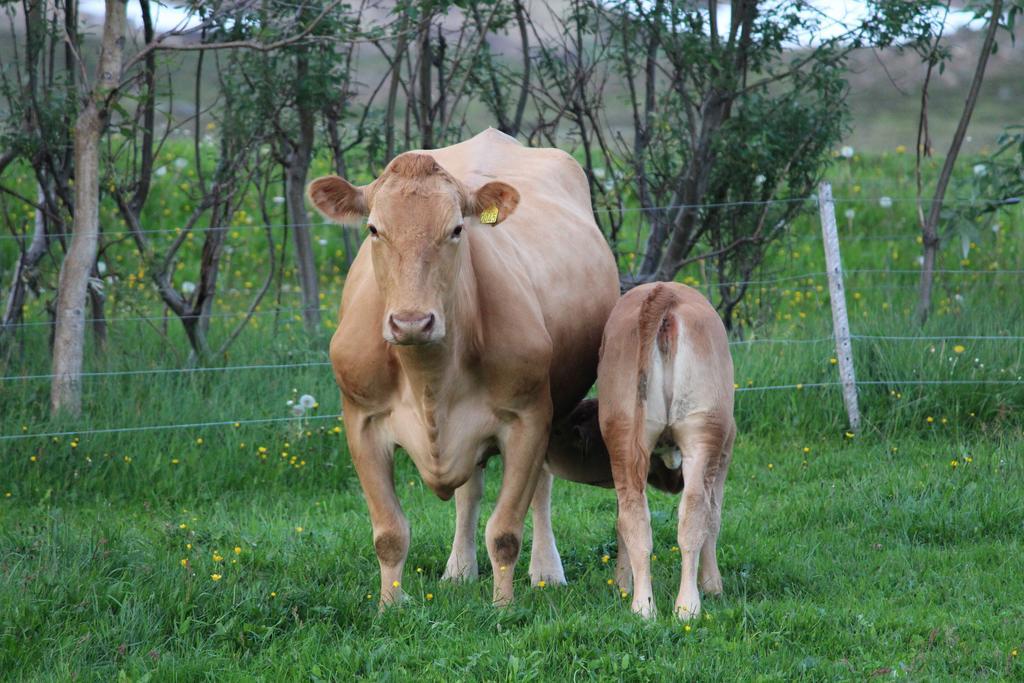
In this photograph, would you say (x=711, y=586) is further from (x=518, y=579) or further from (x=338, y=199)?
(x=338, y=199)

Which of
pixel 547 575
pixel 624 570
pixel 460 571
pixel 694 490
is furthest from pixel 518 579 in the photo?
pixel 694 490

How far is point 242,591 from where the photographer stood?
5.02 meters

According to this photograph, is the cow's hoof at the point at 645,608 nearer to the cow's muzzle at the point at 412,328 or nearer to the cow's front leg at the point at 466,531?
the cow's front leg at the point at 466,531

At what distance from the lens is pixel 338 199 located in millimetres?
5121

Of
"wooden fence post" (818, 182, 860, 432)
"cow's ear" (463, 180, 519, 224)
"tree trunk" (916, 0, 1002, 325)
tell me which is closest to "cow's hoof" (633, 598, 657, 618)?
"cow's ear" (463, 180, 519, 224)

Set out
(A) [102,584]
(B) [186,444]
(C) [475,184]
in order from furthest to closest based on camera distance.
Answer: (B) [186,444], (C) [475,184], (A) [102,584]

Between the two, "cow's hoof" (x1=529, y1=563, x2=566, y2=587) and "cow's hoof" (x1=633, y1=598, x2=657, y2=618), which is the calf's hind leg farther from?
"cow's hoof" (x1=529, y1=563, x2=566, y2=587)

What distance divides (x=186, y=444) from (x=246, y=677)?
11.4 ft

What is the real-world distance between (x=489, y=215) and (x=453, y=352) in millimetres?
582

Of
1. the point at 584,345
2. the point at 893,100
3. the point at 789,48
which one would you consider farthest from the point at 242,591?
the point at 893,100

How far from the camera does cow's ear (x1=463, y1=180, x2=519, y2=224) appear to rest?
5086mm

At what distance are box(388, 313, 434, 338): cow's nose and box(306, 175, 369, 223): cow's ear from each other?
2.66ft

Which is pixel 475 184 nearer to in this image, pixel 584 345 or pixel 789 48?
pixel 584 345

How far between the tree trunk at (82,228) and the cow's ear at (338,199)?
9.91ft
